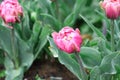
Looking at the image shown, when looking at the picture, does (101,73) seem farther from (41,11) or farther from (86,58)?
(41,11)

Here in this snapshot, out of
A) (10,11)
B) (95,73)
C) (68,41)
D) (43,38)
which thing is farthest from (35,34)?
(68,41)

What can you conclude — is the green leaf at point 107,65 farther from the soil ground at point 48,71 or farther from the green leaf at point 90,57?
the soil ground at point 48,71

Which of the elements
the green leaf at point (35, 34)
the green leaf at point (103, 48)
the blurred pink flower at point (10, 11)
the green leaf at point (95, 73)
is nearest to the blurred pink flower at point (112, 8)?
the green leaf at point (103, 48)

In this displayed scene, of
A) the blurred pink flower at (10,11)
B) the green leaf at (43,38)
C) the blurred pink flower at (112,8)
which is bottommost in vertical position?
the green leaf at (43,38)

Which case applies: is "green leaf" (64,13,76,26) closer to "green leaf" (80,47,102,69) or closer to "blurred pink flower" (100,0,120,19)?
"green leaf" (80,47,102,69)

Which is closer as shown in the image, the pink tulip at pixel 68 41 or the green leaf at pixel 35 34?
the pink tulip at pixel 68 41

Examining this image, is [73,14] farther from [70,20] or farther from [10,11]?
[10,11]

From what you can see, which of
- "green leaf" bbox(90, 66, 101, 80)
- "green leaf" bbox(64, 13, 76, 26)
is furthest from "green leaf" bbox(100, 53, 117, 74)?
"green leaf" bbox(64, 13, 76, 26)
